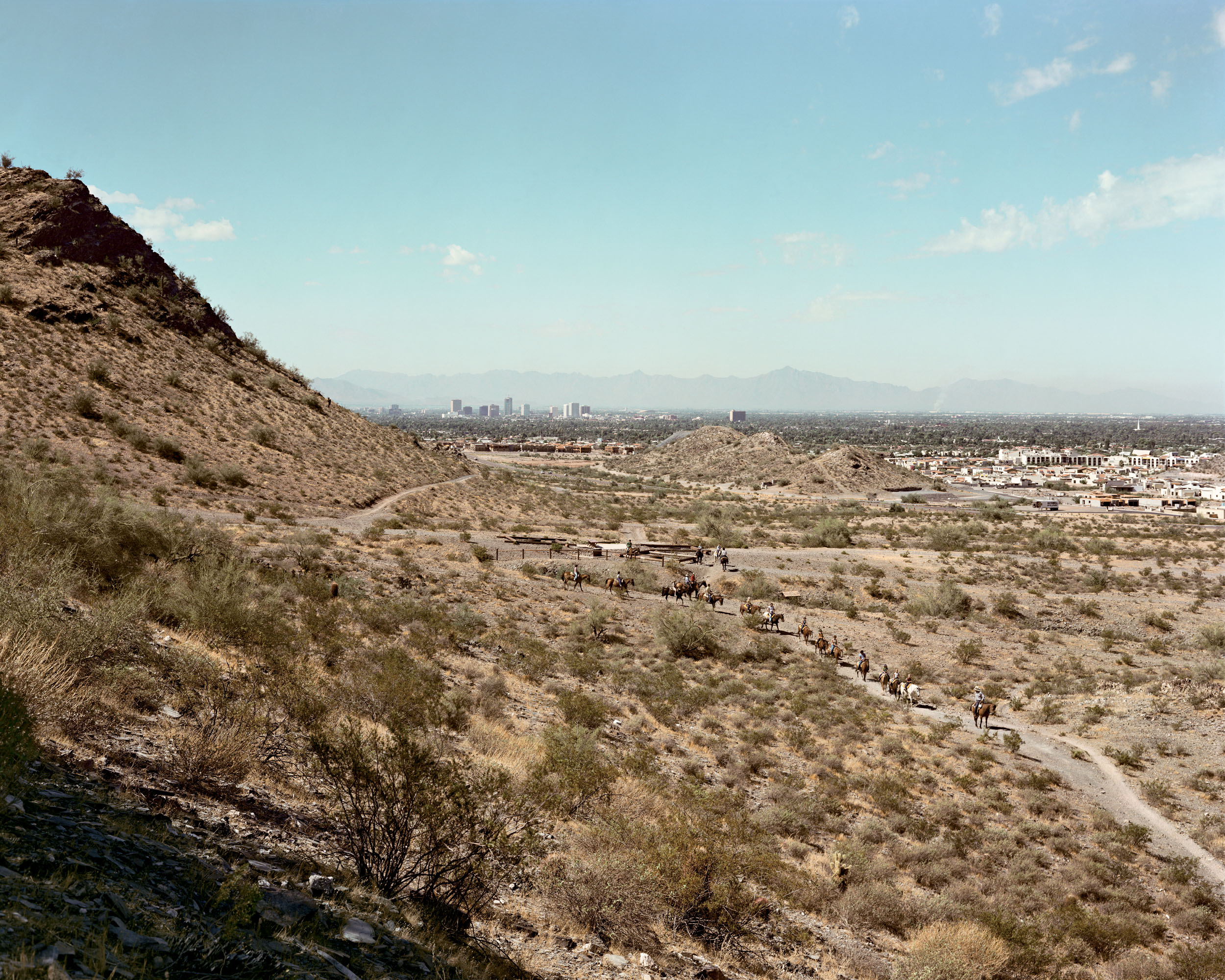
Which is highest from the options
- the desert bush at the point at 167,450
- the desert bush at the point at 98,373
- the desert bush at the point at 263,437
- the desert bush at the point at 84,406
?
the desert bush at the point at 98,373

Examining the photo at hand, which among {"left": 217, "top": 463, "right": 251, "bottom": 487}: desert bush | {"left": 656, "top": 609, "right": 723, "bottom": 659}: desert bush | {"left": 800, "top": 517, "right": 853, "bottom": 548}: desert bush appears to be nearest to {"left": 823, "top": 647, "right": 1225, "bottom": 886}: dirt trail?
{"left": 656, "top": 609, "right": 723, "bottom": 659}: desert bush

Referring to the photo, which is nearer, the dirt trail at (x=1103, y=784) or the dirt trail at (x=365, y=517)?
the dirt trail at (x=1103, y=784)

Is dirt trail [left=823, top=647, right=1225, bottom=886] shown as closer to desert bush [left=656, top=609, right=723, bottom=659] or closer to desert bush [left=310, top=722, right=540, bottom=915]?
desert bush [left=656, top=609, right=723, bottom=659]

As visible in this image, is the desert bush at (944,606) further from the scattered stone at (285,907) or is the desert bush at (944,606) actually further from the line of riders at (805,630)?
the scattered stone at (285,907)

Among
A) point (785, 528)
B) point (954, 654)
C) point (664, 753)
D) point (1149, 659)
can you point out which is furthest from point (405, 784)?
point (785, 528)

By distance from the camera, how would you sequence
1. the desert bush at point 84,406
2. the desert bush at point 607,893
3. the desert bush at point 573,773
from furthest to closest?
the desert bush at point 84,406
the desert bush at point 573,773
the desert bush at point 607,893

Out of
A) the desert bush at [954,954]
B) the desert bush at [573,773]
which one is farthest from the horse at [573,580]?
the desert bush at [954,954]

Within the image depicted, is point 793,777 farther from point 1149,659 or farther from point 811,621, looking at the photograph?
point 1149,659
